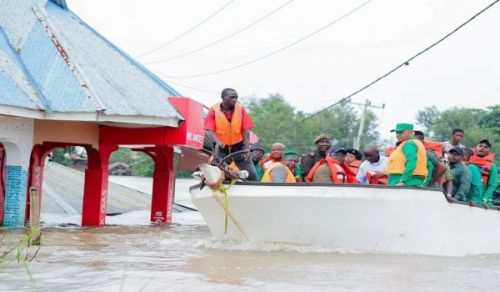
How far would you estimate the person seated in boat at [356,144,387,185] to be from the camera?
1246cm

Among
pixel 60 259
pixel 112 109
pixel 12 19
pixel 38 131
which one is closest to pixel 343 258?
pixel 60 259

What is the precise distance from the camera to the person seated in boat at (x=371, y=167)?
491 inches

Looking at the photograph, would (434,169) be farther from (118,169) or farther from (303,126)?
(303,126)

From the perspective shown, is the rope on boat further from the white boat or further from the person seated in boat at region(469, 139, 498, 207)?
the person seated in boat at region(469, 139, 498, 207)

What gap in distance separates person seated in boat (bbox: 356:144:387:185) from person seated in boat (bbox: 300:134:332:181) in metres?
0.84

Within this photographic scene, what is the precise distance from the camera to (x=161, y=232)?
15.5m

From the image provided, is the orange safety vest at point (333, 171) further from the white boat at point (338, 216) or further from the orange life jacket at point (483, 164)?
the orange life jacket at point (483, 164)

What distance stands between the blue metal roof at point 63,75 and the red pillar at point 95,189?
65.7 inches

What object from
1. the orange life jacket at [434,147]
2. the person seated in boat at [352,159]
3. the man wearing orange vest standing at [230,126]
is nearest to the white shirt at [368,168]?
the orange life jacket at [434,147]

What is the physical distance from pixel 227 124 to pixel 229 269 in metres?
2.81

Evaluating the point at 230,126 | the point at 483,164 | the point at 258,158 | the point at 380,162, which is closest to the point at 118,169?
the point at 258,158

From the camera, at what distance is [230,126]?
1092 centimetres

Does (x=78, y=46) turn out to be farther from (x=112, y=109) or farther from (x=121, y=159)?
(x=121, y=159)

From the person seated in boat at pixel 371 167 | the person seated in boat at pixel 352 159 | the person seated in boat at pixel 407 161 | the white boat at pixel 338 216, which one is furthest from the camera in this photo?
the person seated in boat at pixel 352 159
